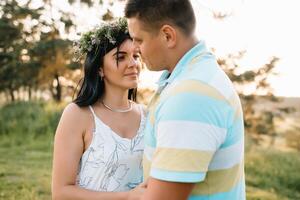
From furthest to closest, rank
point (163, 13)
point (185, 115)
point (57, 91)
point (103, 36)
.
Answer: point (57, 91)
point (103, 36)
point (163, 13)
point (185, 115)

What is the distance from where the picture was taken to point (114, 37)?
7.93ft

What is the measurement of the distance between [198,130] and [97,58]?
1197mm

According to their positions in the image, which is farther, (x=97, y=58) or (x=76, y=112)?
(x=97, y=58)

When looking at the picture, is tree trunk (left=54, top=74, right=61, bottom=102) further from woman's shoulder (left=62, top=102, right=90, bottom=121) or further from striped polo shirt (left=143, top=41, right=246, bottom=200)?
striped polo shirt (left=143, top=41, right=246, bottom=200)

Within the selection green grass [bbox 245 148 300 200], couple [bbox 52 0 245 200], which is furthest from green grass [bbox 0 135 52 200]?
couple [bbox 52 0 245 200]

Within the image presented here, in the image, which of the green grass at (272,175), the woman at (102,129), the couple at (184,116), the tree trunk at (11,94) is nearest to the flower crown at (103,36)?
the woman at (102,129)

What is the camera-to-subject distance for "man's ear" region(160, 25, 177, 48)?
1472 millimetres

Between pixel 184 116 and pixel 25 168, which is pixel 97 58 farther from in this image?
pixel 25 168

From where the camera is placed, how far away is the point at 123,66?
2369 millimetres

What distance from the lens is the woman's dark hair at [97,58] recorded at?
7.89ft

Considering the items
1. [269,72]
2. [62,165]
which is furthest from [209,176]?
[269,72]

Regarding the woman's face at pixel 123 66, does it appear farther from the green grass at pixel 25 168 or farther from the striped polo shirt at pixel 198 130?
the green grass at pixel 25 168

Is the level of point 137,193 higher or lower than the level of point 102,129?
lower

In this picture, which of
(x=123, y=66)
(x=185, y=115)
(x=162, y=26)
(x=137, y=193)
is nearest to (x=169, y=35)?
(x=162, y=26)
